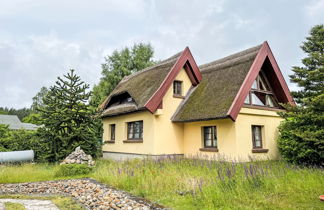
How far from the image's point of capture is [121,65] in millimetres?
30375

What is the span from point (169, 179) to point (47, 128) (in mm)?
9545

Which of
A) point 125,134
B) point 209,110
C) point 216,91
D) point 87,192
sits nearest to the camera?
point 87,192

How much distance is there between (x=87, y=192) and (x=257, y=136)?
9.70 m

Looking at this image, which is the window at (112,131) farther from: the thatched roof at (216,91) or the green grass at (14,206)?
the green grass at (14,206)

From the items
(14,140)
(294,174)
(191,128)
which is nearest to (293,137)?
(294,174)

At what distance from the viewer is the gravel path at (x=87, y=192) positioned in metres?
4.63

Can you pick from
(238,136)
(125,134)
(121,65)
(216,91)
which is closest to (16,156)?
(125,134)

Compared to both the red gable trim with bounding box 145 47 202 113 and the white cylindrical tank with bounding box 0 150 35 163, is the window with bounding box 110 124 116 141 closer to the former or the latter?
the white cylindrical tank with bounding box 0 150 35 163

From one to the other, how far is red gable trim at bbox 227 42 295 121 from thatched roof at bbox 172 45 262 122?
0.71 ft

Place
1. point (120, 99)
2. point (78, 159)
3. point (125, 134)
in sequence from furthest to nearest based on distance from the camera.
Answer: point (120, 99) → point (125, 134) → point (78, 159)

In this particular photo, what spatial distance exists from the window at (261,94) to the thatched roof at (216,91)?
1460mm

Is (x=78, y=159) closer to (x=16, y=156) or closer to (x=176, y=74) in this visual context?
(x=16, y=156)

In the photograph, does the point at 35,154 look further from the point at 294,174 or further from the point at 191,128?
the point at 294,174

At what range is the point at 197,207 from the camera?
4.23 metres
